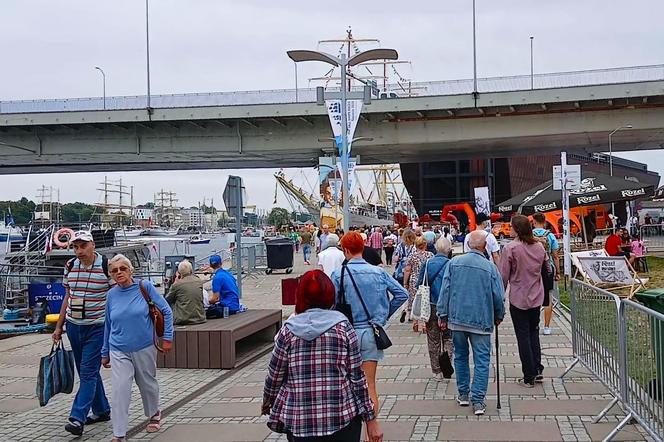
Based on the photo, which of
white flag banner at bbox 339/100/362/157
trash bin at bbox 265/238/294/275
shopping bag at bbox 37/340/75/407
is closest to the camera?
shopping bag at bbox 37/340/75/407

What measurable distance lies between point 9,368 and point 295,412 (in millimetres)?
8525

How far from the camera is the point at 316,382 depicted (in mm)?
4055

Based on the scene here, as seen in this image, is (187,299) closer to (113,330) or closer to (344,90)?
(113,330)

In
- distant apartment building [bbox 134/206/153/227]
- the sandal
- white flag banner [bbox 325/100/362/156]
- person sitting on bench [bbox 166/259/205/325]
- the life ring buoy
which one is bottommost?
the sandal

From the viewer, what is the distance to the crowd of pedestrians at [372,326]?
4074 mm

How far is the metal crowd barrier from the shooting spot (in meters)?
5.22

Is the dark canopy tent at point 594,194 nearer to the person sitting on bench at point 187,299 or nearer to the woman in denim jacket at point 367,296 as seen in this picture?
the person sitting on bench at point 187,299

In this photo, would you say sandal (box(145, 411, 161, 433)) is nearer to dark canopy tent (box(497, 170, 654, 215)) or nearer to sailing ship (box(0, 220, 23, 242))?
dark canopy tent (box(497, 170, 654, 215))

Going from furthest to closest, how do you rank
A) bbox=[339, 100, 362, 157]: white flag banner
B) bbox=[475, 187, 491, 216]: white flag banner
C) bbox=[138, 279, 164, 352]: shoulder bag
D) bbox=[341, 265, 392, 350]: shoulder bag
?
bbox=[475, 187, 491, 216]: white flag banner < bbox=[339, 100, 362, 157]: white flag banner < bbox=[138, 279, 164, 352]: shoulder bag < bbox=[341, 265, 392, 350]: shoulder bag

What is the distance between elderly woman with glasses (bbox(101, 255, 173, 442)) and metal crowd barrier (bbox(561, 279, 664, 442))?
384 cm

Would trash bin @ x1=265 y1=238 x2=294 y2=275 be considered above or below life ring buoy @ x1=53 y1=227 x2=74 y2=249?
below

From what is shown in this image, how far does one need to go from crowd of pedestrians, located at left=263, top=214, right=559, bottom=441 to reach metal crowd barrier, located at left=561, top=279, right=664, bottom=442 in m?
0.85

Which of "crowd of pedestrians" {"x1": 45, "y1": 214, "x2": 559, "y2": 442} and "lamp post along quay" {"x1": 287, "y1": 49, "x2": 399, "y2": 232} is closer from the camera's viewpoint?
"crowd of pedestrians" {"x1": 45, "y1": 214, "x2": 559, "y2": 442}

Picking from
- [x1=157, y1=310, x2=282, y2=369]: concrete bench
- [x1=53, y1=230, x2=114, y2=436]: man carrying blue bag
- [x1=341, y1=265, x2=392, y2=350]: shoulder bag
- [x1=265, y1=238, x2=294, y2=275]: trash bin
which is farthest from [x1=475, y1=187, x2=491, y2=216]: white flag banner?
[x1=341, y1=265, x2=392, y2=350]: shoulder bag
